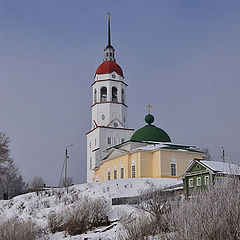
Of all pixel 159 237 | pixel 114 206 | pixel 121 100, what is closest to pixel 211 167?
pixel 114 206

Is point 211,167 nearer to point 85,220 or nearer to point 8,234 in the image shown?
point 85,220

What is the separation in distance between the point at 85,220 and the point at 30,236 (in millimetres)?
5826

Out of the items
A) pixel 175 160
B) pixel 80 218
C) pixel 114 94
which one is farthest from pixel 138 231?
pixel 114 94

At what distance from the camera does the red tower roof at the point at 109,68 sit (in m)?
53.9

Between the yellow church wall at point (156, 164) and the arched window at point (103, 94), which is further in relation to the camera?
the arched window at point (103, 94)

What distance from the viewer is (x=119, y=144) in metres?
46.9

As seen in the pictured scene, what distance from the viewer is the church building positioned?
41312 mm

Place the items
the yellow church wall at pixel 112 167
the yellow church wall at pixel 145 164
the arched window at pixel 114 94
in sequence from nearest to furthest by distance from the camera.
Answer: the yellow church wall at pixel 145 164
the yellow church wall at pixel 112 167
the arched window at pixel 114 94

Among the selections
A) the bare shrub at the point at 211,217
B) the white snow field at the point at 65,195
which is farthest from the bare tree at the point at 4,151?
the bare shrub at the point at 211,217

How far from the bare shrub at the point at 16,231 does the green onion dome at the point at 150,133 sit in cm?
2830

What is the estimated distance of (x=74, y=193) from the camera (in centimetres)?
3170

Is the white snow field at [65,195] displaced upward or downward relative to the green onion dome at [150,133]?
downward

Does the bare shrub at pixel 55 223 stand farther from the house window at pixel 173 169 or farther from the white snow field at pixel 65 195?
the house window at pixel 173 169

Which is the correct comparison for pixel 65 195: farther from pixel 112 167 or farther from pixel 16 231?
pixel 16 231
